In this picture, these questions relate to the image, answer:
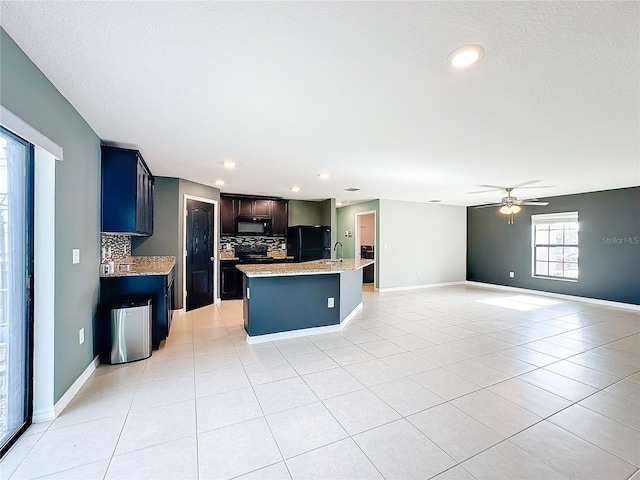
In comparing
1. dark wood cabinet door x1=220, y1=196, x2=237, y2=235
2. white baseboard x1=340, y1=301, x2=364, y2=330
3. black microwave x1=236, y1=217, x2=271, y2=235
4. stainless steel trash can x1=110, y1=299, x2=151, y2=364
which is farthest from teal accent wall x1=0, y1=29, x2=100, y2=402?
black microwave x1=236, y1=217, x2=271, y2=235

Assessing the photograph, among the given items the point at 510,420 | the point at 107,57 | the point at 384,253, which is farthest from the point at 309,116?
the point at 384,253

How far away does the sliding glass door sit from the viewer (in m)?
1.70

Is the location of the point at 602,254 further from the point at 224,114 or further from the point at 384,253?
the point at 224,114

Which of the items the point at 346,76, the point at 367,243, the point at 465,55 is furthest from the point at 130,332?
the point at 367,243

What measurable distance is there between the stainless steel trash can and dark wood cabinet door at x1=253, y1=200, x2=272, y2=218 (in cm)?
384

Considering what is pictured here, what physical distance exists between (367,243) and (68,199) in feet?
27.2

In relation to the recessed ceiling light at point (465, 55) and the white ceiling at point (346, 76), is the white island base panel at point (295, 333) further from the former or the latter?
the recessed ceiling light at point (465, 55)

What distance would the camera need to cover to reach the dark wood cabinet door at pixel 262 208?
6.61 m

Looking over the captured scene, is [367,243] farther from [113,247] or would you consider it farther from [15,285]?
[15,285]

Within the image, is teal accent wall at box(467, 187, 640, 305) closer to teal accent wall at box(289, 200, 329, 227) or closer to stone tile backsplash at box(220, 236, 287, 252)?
teal accent wall at box(289, 200, 329, 227)

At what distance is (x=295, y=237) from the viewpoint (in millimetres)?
6793

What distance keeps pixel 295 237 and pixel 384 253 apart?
2.24 meters

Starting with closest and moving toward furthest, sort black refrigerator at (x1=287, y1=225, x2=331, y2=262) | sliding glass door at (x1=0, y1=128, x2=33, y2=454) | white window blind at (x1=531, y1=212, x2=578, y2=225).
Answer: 1. sliding glass door at (x1=0, y1=128, x2=33, y2=454)
2. white window blind at (x1=531, y1=212, x2=578, y2=225)
3. black refrigerator at (x1=287, y1=225, x2=331, y2=262)

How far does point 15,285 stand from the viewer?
181 cm
